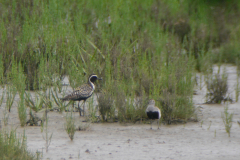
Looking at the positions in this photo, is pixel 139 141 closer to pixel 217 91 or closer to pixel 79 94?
pixel 79 94

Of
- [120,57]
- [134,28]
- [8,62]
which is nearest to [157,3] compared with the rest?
[134,28]

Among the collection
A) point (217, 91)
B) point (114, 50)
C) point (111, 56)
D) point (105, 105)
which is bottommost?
point (105, 105)

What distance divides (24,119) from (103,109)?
4.04ft

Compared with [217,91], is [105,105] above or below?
below

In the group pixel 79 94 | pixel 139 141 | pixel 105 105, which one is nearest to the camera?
pixel 139 141

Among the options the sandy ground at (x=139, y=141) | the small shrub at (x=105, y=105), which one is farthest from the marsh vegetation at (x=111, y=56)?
the sandy ground at (x=139, y=141)

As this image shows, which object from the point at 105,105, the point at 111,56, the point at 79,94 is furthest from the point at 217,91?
the point at 79,94

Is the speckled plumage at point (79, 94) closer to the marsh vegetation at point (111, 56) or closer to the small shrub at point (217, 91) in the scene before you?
the marsh vegetation at point (111, 56)

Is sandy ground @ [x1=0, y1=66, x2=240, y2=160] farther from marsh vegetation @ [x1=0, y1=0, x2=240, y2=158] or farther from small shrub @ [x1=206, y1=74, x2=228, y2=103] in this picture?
small shrub @ [x1=206, y1=74, x2=228, y2=103]

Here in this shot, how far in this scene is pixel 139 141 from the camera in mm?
5293

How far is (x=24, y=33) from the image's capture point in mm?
8633

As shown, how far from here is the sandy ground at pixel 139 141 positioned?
185 inches

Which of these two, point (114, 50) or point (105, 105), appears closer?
point (105, 105)

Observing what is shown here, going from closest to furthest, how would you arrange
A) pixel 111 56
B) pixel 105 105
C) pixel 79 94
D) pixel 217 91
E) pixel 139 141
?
pixel 139 141, pixel 105 105, pixel 79 94, pixel 217 91, pixel 111 56
